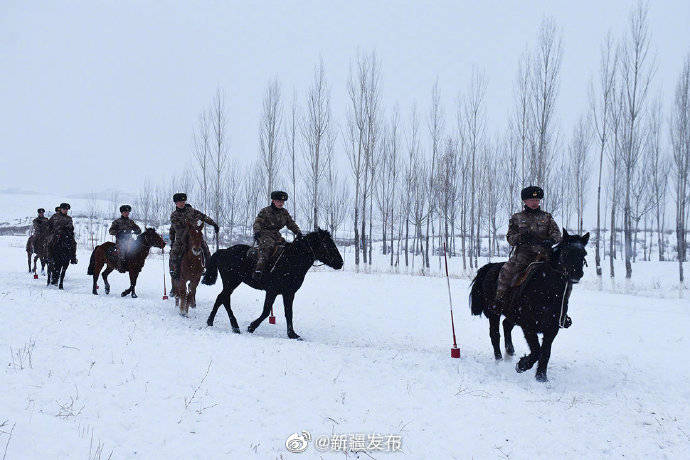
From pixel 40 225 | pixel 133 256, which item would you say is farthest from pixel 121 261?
pixel 40 225

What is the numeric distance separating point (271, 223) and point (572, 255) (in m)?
4.70

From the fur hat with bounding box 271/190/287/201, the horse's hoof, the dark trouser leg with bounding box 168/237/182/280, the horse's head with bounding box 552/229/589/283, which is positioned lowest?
the horse's hoof

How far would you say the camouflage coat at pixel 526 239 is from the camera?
546 cm

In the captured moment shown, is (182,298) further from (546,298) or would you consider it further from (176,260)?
(546,298)

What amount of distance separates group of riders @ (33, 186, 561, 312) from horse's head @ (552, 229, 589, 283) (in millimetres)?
395

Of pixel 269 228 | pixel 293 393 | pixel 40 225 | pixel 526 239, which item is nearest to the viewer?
pixel 293 393

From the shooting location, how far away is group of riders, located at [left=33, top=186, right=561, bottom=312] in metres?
5.51

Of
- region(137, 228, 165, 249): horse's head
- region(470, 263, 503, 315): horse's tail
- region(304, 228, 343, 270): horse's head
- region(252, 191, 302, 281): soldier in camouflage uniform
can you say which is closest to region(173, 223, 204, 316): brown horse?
region(252, 191, 302, 281): soldier in camouflage uniform

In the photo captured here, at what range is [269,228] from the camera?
7.25m

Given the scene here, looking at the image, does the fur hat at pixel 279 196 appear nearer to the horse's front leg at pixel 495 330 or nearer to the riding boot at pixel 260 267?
the riding boot at pixel 260 267

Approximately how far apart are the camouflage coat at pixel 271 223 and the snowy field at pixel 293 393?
178 cm

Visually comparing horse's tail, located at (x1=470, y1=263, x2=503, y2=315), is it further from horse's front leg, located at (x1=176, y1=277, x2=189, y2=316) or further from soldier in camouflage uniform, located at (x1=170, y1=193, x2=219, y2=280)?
horse's front leg, located at (x1=176, y1=277, x2=189, y2=316)

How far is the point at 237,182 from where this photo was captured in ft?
125

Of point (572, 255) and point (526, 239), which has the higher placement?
point (526, 239)
